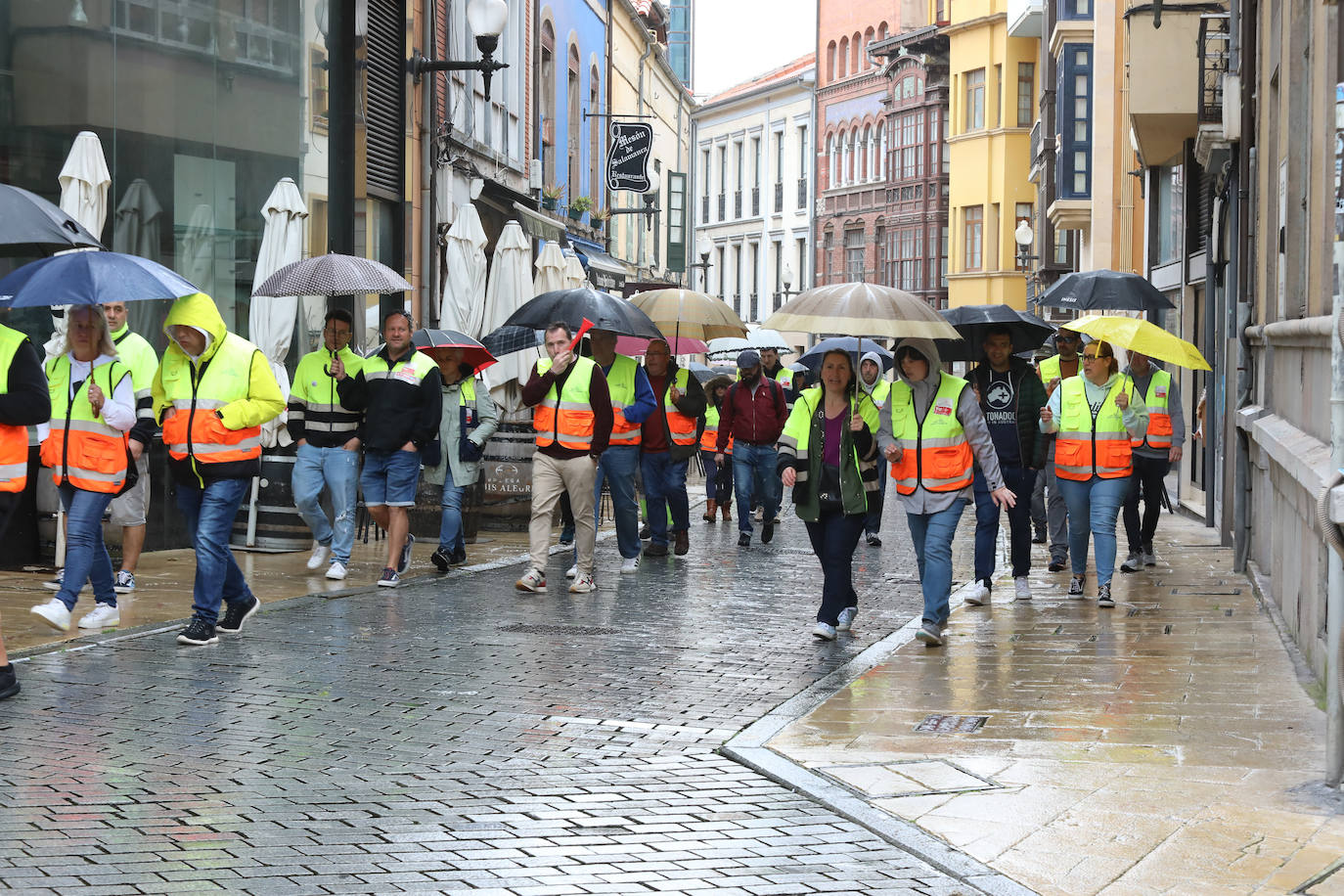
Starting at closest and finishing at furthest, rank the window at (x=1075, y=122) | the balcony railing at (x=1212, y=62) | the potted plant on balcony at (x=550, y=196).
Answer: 1. the balcony railing at (x=1212, y=62)
2. the potted plant on balcony at (x=550, y=196)
3. the window at (x=1075, y=122)

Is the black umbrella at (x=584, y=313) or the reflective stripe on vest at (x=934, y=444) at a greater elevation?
the black umbrella at (x=584, y=313)

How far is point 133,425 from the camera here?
955 cm

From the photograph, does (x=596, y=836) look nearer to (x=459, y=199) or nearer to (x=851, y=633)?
(x=851, y=633)

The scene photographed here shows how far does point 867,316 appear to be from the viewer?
962 centimetres

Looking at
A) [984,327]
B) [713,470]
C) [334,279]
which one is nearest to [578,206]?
[713,470]

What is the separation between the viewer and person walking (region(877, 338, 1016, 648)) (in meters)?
9.80

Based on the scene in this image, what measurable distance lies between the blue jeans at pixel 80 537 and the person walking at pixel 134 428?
0.53ft

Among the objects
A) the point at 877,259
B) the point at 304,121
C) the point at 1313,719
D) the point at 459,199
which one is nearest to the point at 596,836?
the point at 1313,719

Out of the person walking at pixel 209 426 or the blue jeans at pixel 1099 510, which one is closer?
the person walking at pixel 209 426

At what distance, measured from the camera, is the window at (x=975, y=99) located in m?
54.5

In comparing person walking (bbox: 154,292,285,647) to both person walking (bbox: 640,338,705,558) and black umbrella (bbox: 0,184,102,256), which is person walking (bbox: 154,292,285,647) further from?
person walking (bbox: 640,338,705,558)

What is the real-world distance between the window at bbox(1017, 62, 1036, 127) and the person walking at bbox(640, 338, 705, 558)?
131 ft

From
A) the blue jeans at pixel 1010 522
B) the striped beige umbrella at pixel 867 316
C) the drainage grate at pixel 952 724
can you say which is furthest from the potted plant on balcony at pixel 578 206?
the drainage grate at pixel 952 724

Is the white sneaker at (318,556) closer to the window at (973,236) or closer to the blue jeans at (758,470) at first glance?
the blue jeans at (758,470)
